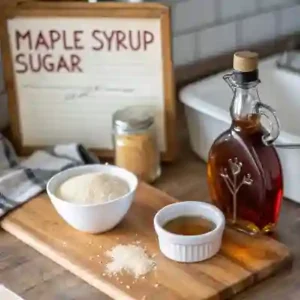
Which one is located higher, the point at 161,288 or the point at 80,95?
the point at 80,95

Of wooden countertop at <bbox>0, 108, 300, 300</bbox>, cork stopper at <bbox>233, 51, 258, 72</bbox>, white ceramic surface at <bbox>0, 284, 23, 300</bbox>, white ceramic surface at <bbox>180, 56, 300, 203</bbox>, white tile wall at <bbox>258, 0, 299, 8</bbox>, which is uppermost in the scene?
cork stopper at <bbox>233, 51, 258, 72</bbox>

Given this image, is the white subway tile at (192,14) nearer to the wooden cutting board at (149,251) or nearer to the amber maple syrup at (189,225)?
the wooden cutting board at (149,251)

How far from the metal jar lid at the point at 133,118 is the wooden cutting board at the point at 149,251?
108 mm

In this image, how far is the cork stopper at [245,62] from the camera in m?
1.00

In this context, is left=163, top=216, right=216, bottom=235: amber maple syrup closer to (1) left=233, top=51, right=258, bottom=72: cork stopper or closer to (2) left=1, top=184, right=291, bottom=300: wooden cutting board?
(2) left=1, top=184, right=291, bottom=300: wooden cutting board

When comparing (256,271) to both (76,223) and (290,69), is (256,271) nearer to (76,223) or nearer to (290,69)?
(76,223)

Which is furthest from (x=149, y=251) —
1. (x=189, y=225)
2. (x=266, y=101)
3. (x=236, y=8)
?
(x=236, y=8)

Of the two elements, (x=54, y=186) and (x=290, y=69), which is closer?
(x=54, y=186)

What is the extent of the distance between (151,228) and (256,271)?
6.7 inches

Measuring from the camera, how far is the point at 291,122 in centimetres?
139

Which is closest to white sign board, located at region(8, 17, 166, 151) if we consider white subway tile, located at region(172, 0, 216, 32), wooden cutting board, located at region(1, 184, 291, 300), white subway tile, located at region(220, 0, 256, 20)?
wooden cutting board, located at region(1, 184, 291, 300)

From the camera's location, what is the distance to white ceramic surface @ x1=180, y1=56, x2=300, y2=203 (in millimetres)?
1136

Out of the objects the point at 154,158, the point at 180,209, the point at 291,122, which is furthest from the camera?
the point at 291,122

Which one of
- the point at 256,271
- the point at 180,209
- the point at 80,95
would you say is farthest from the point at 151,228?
the point at 80,95
